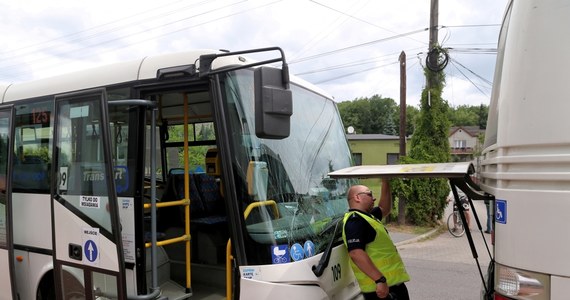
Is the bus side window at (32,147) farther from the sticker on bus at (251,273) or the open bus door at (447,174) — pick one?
the open bus door at (447,174)

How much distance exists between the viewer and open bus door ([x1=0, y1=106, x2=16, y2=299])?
414 cm

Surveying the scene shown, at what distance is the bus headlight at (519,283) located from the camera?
1978 millimetres

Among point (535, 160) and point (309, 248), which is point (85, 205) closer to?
point (309, 248)

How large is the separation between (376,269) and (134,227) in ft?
6.06

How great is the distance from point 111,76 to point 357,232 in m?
2.34

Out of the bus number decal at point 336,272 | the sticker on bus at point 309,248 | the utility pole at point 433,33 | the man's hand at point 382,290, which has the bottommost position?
the man's hand at point 382,290

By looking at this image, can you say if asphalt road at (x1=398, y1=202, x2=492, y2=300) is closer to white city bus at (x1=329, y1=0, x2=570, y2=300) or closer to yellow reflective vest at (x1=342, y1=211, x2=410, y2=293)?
yellow reflective vest at (x1=342, y1=211, x2=410, y2=293)

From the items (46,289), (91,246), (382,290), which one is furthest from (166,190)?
(382,290)

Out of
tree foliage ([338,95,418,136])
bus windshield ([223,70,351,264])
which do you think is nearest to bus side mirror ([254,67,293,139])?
bus windshield ([223,70,351,264])

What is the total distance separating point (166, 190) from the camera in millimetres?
4586

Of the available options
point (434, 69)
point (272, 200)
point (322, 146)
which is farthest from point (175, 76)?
point (434, 69)

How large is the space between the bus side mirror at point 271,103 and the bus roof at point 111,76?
1.38 feet

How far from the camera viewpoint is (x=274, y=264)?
292 cm

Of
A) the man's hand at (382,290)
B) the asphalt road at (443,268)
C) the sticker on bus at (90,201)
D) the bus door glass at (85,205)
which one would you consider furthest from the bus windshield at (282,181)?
the asphalt road at (443,268)
